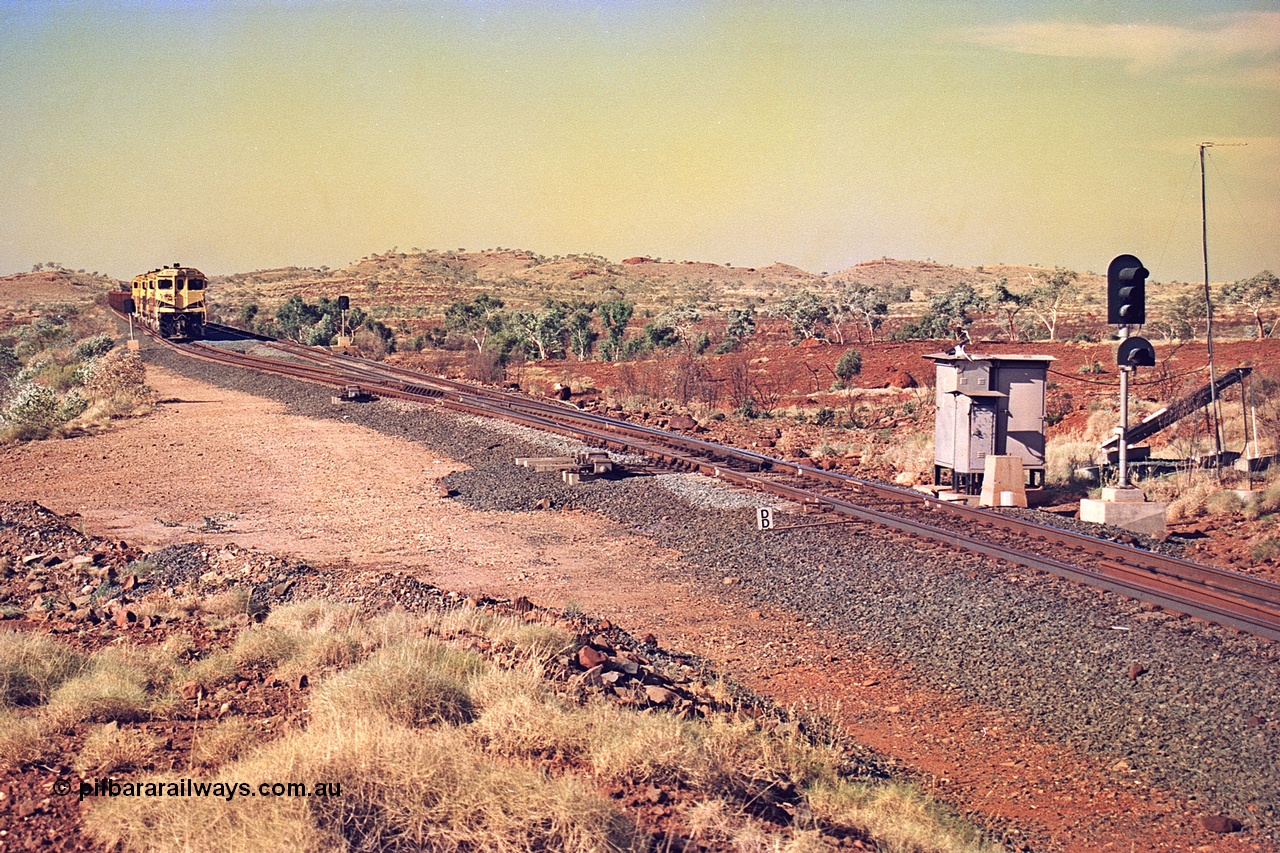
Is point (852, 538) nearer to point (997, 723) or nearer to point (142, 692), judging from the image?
point (997, 723)

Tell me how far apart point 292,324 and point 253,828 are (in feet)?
175

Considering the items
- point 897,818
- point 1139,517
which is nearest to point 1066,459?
point 1139,517

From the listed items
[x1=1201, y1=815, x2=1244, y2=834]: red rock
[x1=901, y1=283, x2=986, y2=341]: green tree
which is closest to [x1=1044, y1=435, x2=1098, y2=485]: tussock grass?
[x1=1201, y1=815, x2=1244, y2=834]: red rock

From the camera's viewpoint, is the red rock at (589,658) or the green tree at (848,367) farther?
the green tree at (848,367)

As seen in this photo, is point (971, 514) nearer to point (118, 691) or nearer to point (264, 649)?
point (264, 649)

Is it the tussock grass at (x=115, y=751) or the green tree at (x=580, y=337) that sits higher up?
the green tree at (x=580, y=337)

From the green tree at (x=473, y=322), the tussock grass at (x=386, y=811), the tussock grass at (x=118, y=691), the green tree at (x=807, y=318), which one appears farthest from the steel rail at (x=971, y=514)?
the green tree at (x=473, y=322)

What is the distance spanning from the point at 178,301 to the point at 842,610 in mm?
40706

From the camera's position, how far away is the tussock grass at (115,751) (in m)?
5.73

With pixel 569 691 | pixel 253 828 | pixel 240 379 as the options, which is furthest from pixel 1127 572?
pixel 240 379

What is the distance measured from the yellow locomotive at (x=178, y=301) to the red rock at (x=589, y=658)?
41.3m

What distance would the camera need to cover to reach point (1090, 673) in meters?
8.14

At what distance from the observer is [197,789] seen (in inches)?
210

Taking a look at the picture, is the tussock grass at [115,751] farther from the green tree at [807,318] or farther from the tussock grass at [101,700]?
the green tree at [807,318]
